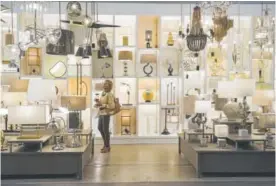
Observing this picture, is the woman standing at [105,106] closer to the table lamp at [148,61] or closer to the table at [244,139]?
the table lamp at [148,61]

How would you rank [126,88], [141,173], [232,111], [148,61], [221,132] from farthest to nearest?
1. [126,88]
2. [148,61]
3. [232,111]
4. [221,132]
5. [141,173]

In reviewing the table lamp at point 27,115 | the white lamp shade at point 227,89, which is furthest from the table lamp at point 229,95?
the table lamp at point 27,115

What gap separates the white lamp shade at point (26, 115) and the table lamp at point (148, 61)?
437cm

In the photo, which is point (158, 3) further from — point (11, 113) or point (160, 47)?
point (11, 113)

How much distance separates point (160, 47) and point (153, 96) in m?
1.17

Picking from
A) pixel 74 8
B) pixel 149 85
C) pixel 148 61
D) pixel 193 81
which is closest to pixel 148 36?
pixel 148 61

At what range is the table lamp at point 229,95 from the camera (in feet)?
19.1

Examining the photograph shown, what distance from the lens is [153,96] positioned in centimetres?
965

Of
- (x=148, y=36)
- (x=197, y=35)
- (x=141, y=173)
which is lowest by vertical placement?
(x=141, y=173)

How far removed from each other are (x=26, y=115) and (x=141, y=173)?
1905mm

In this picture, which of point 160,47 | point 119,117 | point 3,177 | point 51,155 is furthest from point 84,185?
point 160,47

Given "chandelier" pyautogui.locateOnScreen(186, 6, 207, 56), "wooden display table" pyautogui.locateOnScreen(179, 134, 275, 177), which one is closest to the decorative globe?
"chandelier" pyautogui.locateOnScreen(186, 6, 207, 56)

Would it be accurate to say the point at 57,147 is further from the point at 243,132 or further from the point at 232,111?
the point at 232,111

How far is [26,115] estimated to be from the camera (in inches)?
207
